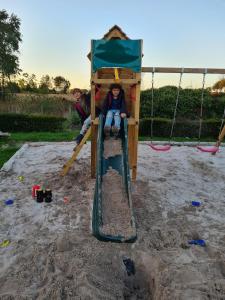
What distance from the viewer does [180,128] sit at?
41.2 ft

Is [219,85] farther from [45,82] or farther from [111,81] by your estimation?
[45,82]

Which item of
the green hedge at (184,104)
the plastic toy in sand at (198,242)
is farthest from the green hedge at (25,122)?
the plastic toy in sand at (198,242)

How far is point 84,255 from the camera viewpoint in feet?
11.1

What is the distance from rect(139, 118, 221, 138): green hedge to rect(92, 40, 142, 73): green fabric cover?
7.12 meters

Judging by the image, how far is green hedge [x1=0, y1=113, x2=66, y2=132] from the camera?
13105mm

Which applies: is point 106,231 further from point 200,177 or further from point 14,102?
point 14,102

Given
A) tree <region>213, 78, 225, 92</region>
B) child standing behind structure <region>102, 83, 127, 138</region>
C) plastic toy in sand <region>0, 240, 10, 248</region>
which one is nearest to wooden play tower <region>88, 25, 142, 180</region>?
child standing behind structure <region>102, 83, 127, 138</region>

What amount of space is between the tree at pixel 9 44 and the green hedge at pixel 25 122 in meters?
18.3

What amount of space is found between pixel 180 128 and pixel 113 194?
9158mm

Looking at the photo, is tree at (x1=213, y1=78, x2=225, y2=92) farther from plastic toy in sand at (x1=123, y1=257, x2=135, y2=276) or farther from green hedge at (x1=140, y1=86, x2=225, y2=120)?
plastic toy in sand at (x1=123, y1=257, x2=135, y2=276)

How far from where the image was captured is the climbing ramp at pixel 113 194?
11.0ft

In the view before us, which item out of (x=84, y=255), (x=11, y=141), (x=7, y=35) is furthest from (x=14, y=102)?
(x=7, y=35)

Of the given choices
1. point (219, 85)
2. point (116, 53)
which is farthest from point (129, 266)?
point (219, 85)

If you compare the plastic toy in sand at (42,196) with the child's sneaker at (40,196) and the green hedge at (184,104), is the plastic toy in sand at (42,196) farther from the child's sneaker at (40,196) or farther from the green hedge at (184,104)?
the green hedge at (184,104)
